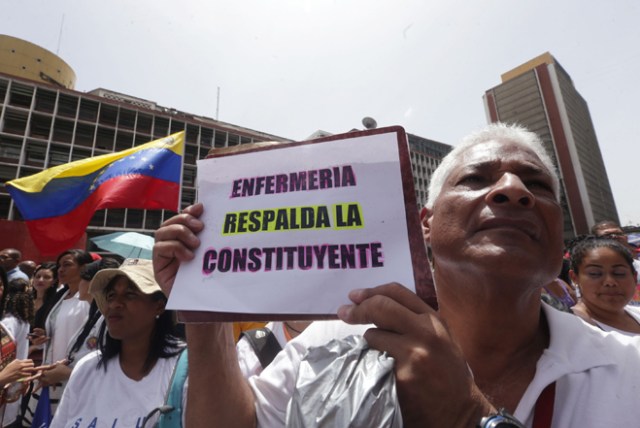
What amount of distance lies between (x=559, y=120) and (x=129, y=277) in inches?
2870

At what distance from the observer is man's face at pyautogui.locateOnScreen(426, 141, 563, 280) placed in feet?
3.67

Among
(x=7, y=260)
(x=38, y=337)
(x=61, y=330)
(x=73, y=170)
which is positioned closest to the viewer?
(x=61, y=330)

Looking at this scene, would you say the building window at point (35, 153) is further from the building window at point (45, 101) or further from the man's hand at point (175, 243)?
the man's hand at point (175, 243)

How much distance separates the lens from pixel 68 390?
1971mm

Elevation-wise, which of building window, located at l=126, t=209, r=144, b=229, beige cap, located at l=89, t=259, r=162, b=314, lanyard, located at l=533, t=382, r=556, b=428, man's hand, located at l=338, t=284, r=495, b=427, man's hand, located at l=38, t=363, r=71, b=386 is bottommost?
man's hand, located at l=38, t=363, r=71, b=386

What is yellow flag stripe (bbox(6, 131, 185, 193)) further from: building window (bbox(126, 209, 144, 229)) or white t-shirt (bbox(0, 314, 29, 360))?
building window (bbox(126, 209, 144, 229))

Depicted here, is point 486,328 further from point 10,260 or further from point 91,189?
point 10,260

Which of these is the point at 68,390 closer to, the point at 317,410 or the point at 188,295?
the point at 188,295

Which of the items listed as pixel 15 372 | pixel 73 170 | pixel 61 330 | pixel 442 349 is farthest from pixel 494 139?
pixel 73 170

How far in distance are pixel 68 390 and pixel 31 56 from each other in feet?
170

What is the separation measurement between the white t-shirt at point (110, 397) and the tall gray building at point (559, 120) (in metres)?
67.1

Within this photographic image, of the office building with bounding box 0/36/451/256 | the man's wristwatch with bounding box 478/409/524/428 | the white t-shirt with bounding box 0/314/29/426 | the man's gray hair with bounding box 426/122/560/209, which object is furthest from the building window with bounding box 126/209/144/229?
the man's wristwatch with bounding box 478/409/524/428

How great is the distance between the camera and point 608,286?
9.61ft

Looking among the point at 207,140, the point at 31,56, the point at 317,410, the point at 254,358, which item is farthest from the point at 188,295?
the point at 31,56
